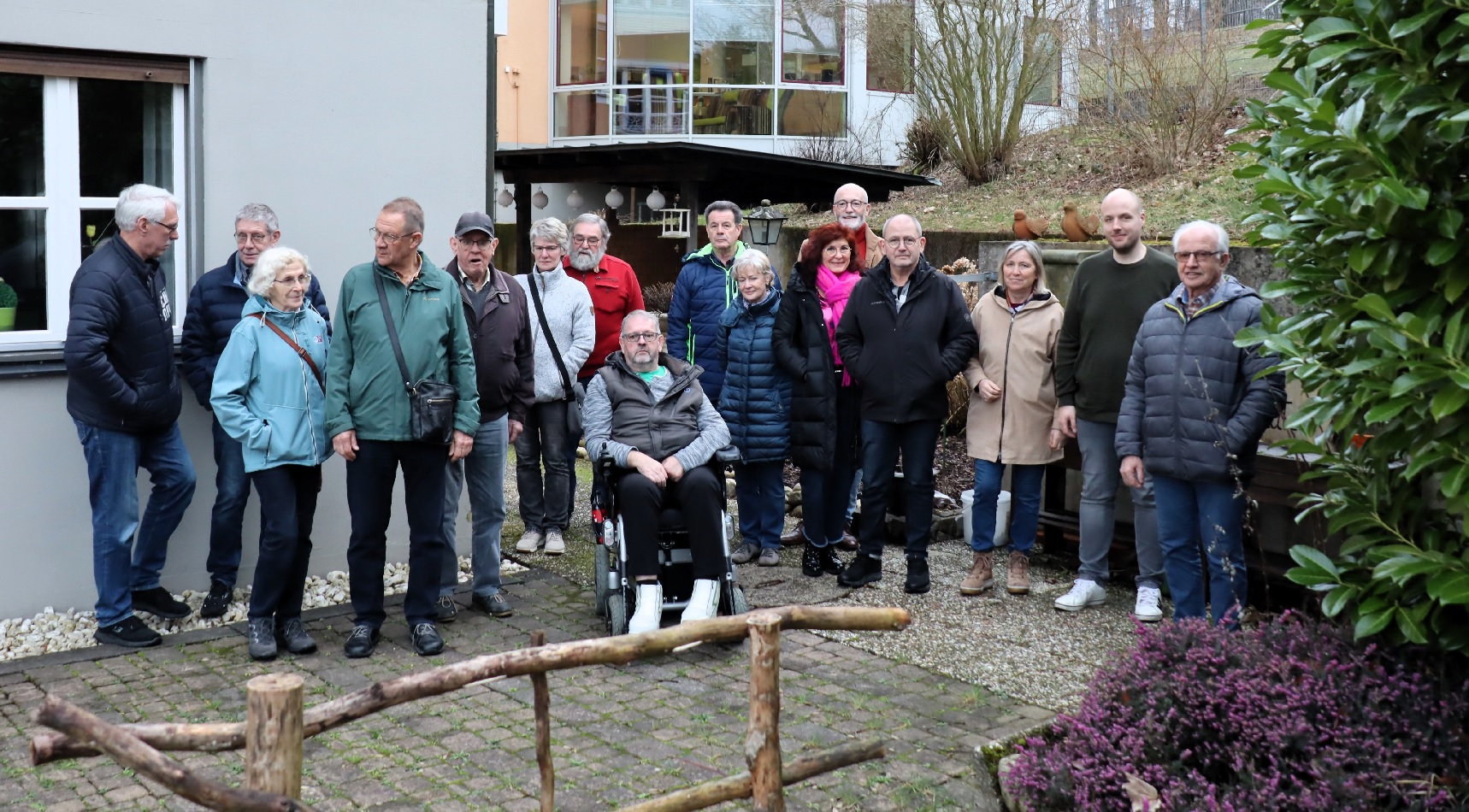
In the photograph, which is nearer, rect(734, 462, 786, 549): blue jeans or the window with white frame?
the window with white frame

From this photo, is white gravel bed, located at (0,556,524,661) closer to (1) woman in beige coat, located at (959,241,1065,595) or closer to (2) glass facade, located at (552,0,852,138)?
(1) woman in beige coat, located at (959,241,1065,595)

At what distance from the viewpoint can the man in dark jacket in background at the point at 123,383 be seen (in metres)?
6.00

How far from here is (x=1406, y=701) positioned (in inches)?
154

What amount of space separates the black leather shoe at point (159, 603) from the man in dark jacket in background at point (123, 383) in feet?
0.41

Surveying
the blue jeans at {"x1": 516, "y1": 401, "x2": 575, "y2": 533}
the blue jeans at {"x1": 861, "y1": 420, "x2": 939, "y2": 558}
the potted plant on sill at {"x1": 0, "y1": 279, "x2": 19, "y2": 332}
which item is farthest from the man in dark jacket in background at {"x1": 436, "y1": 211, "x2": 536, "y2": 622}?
the potted plant on sill at {"x1": 0, "y1": 279, "x2": 19, "y2": 332}

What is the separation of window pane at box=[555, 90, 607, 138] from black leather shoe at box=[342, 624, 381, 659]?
20.6 meters

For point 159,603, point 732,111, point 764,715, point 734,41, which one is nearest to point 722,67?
point 734,41

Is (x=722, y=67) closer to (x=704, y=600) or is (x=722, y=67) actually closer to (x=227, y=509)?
(x=227, y=509)

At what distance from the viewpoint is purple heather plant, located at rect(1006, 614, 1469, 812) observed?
378 centimetres

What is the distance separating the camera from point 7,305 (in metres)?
6.53

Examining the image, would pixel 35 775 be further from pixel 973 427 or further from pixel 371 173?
pixel 973 427

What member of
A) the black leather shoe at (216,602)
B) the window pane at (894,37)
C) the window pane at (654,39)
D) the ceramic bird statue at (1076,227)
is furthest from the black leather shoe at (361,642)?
the window pane at (654,39)

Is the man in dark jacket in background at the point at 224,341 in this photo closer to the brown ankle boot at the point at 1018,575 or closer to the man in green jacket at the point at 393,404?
the man in green jacket at the point at 393,404

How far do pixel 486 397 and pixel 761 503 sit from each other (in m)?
1.91
